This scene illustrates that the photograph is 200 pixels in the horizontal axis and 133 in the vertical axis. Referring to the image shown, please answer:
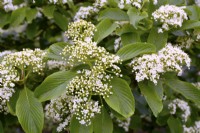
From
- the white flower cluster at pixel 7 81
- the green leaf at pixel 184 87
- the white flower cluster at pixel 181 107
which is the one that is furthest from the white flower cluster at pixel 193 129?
the white flower cluster at pixel 7 81

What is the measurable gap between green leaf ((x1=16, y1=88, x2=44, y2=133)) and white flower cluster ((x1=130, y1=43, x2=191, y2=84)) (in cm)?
54

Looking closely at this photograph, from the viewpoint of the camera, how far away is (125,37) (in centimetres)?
209

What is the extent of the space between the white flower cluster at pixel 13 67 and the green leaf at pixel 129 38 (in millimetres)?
465

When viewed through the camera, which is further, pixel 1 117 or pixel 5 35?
pixel 5 35

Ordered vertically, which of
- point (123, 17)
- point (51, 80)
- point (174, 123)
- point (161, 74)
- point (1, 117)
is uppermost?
point (123, 17)

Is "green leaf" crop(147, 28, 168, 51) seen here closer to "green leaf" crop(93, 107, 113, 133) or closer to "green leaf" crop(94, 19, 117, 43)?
"green leaf" crop(94, 19, 117, 43)

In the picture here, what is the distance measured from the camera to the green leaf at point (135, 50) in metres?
1.86

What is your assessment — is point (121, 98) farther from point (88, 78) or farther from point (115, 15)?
point (115, 15)

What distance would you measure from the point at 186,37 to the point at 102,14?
547mm

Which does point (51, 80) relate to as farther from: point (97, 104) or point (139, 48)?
point (139, 48)

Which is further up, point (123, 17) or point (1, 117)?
point (123, 17)

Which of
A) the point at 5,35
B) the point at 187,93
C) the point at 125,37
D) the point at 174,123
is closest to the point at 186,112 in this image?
the point at 174,123

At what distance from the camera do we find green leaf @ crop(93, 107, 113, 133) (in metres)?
1.87

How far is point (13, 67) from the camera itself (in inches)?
75.8
